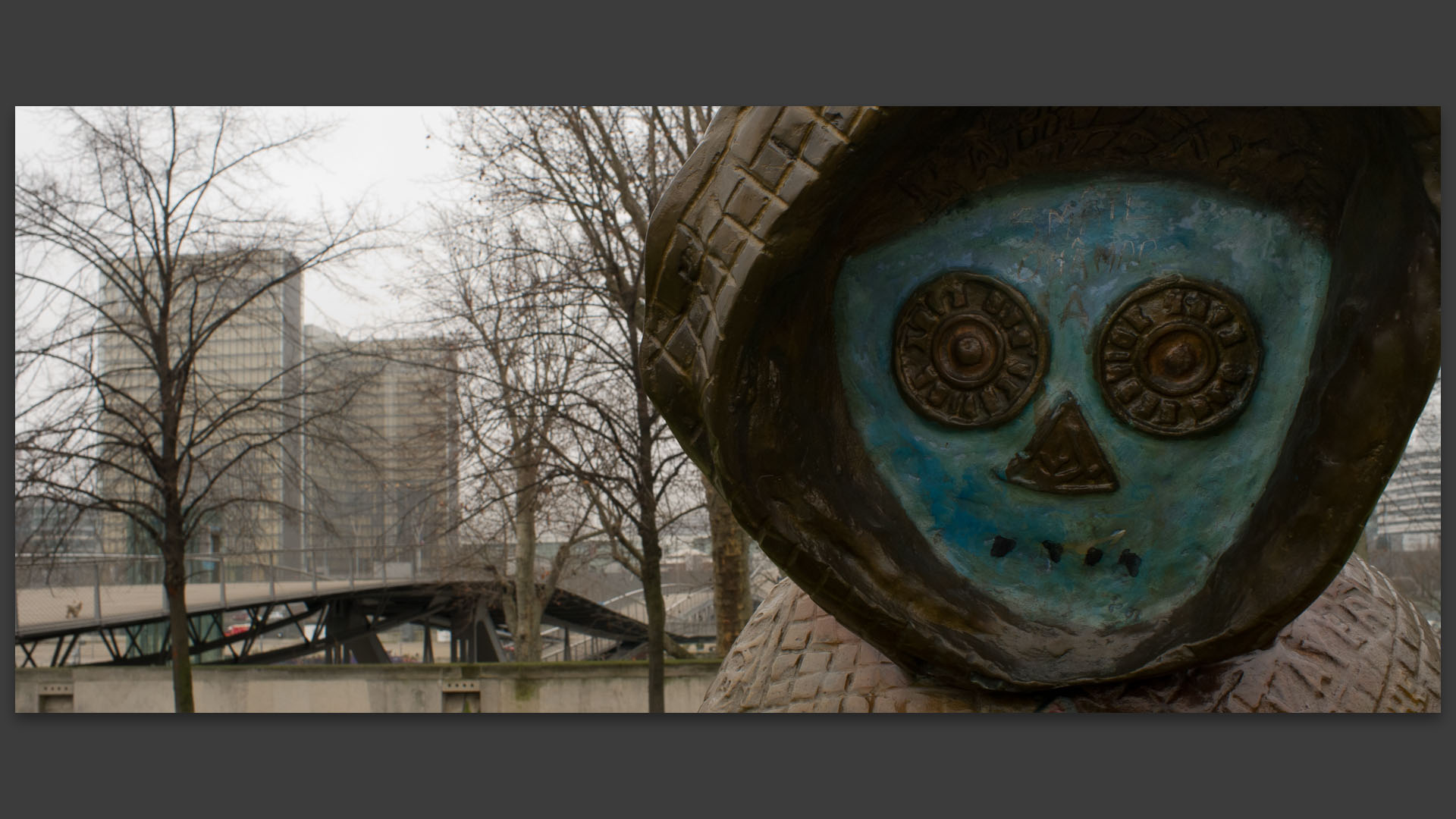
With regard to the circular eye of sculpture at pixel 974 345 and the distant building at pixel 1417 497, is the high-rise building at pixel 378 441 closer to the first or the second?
the circular eye of sculpture at pixel 974 345

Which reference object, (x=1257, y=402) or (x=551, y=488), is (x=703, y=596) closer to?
(x=551, y=488)

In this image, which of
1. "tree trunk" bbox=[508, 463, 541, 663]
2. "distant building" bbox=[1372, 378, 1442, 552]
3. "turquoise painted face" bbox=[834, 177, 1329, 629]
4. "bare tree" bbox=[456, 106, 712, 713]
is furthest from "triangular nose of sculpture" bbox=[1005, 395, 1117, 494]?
"tree trunk" bbox=[508, 463, 541, 663]

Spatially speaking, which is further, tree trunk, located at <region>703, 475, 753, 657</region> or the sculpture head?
tree trunk, located at <region>703, 475, 753, 657</region>

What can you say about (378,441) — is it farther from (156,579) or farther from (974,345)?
(974,345)

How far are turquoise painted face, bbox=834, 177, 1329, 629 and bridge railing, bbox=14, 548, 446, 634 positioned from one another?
13.6ft

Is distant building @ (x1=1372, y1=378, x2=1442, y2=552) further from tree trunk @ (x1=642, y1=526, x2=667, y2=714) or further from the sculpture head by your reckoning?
tree trunk @ (x1=642, y1=526, x2=667, y2=714)

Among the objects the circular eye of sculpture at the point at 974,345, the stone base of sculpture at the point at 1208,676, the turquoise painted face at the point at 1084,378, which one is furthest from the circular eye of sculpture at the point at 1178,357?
the stone base of sculpture at the point at 1208,676

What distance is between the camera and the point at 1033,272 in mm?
2072

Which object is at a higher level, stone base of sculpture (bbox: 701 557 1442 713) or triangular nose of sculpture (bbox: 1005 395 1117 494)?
triangular nose of sculpture (bbox: 1005 395 1117 494)

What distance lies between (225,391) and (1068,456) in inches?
209

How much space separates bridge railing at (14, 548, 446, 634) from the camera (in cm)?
611

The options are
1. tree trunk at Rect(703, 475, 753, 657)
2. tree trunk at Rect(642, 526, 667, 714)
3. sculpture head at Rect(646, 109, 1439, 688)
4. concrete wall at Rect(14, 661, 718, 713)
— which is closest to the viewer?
sculpture head at Rect(646, 109, 1439, 688)

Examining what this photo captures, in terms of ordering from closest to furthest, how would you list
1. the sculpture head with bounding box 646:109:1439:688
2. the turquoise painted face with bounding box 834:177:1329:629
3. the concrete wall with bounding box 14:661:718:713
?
the sculpture head with bounding box 646:109:1439:688
the turquoise painted face with bounding box 834:177:1329:629
the concrete wall with bounding box 14:661:718:713

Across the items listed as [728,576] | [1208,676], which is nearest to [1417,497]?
[1208,676]
